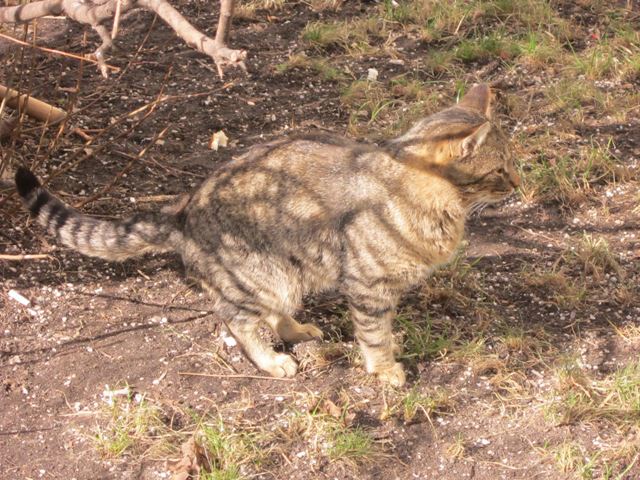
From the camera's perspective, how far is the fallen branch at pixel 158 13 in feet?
8.91

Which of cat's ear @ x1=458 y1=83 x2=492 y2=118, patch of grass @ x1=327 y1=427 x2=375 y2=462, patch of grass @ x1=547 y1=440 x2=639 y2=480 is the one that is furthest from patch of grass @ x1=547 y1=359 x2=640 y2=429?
cat's ear @ x1=458 y1=83 x2=492 y2=118

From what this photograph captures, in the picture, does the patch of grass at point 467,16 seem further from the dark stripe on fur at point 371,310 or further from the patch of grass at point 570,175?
the dark stripe on fur at point 371,310

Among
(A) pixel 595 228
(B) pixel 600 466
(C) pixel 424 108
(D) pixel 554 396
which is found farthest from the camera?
(C) pixel 424 108

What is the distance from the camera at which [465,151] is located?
414 cm

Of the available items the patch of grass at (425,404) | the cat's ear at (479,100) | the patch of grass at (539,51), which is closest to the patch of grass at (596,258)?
the cat's ear at (479,100)

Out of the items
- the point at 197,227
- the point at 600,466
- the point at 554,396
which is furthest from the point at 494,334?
the point at 197,227

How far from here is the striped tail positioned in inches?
168

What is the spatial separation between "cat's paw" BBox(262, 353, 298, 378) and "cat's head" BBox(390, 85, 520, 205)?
1.21 m

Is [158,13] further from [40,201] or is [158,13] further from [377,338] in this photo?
[377,338]

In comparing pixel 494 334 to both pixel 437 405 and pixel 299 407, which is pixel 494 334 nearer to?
pixel 437 405

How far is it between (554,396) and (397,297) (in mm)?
898

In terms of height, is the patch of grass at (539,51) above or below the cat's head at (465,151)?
below

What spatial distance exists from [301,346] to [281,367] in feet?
0.72

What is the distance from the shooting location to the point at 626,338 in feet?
15.6
